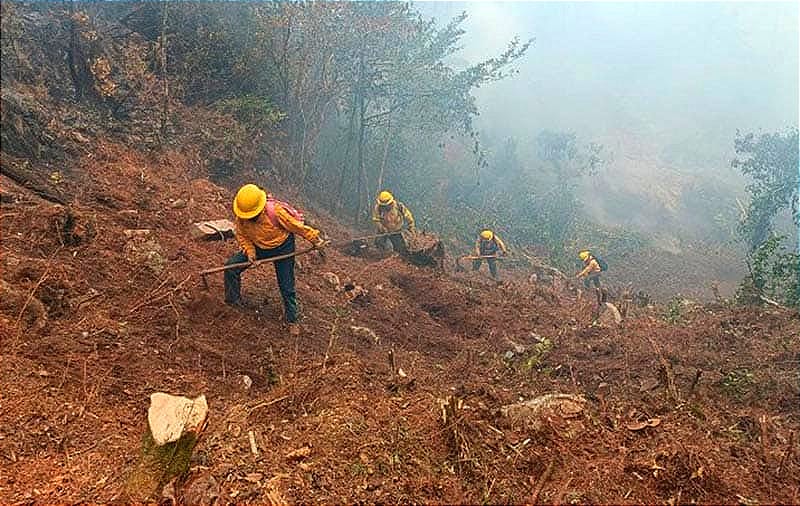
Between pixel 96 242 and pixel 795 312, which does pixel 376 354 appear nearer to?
pixel 96 242

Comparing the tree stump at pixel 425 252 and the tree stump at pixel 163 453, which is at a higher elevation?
the tree stump at pixel 163 453

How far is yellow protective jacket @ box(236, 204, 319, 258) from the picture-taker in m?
5.52

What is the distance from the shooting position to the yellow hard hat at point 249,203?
17.7 ft

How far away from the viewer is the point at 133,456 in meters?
3.18

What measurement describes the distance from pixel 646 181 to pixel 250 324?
1249 inches

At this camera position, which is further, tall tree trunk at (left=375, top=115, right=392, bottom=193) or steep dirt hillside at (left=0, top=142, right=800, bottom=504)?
tall tree trunk at (left=375, top=115, right=392, bottom=193)

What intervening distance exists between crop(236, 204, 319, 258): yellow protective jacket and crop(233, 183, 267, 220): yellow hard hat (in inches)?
3.1

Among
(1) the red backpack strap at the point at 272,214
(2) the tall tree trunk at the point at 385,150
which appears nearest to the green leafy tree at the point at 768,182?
(2) the tall tree trunk at the point at 385,150

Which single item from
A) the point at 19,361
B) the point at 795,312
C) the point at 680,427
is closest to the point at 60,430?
the point at 19,361

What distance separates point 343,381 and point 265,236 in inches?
84.2

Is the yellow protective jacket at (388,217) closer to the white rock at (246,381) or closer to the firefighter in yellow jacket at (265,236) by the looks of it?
the firefighter in yellow jacket at (265,236)

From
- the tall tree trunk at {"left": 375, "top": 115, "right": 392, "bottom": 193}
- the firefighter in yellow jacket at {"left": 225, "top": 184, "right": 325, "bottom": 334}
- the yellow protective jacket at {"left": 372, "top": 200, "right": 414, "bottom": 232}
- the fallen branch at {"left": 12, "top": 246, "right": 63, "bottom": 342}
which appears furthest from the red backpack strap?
the tall tree trunk at {"left": 375, "top": 115, "right": 392, "bottom": 193}

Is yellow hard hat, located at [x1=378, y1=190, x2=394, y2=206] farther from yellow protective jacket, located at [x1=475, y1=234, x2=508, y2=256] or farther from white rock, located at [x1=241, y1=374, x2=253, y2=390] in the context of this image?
white rock, located at [x1=241, y1=374, x2=253, y2=390]

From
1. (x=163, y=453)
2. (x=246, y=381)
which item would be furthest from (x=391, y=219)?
(x=163, y=453)
